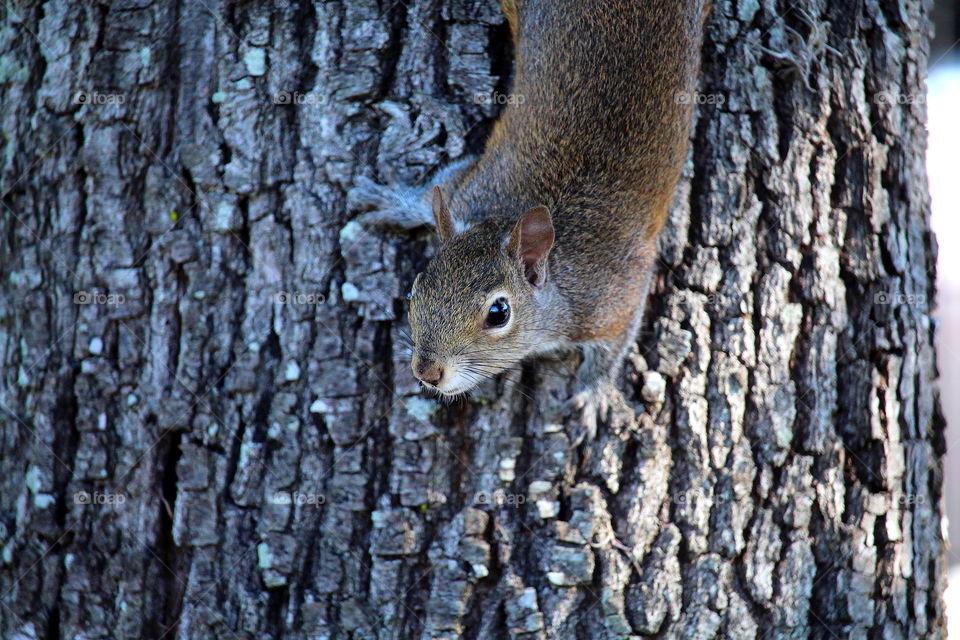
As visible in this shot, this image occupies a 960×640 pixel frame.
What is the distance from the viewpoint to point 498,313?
226 centimetres

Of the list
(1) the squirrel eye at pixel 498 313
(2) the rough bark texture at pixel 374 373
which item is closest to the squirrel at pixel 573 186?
(1) the squirrel eye at pixel 498 313

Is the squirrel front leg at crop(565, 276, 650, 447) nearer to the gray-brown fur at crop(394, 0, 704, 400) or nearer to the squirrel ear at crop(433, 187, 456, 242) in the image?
the gray-brown fur at crop(394, 0, 704, 400)

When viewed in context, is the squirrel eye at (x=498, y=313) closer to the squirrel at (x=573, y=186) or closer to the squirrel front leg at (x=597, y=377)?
the squirrel at (x=573, y=186)

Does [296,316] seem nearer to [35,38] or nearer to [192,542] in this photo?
[192,542]

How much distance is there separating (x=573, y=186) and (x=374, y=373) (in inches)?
35.9

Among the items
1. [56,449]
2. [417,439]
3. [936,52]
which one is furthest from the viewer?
[936,52]

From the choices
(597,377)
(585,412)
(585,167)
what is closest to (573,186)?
(585,167)

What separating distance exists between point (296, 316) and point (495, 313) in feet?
1.89

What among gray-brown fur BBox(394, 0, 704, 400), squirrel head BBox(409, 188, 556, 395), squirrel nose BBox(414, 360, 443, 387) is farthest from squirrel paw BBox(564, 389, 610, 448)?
squirrel nose BBox(414, 360, 443, 387)

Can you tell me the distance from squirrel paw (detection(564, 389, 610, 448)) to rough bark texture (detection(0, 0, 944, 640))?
34mm

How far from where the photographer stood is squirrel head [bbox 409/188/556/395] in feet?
6.86

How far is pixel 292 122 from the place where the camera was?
212cm

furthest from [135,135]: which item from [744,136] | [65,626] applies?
[744,136]

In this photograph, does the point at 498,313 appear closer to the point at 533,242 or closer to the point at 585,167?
the point at 533,242
